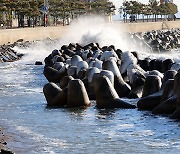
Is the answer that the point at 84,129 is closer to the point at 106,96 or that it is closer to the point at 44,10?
the point at 106,96

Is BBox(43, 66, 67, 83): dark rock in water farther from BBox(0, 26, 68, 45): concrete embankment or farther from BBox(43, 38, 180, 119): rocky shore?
BBox(0, 26, 68, 45): concrete embankment

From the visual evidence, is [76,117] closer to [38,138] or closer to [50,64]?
[38,138]

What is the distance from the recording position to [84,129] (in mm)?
14656

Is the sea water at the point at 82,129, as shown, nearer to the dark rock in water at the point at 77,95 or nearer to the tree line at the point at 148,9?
the dark rock in water at the point at 77,95

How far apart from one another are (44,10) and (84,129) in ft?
180

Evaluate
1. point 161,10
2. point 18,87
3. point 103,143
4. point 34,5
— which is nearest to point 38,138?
point 103,143

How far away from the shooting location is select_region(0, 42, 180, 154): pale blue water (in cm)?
1270

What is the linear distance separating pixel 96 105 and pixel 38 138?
4384 millimetres

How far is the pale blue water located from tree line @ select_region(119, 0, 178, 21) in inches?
3385

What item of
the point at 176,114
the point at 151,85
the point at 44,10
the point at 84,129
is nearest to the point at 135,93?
the point at 151,85

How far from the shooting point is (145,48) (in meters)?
52.1

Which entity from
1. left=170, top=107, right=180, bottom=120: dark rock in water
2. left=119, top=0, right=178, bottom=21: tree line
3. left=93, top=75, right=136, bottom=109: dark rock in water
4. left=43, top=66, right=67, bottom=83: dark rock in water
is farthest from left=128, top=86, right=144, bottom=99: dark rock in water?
left=119, top=0, right=178, bottom=21: tree line

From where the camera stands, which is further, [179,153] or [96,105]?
[96,105]

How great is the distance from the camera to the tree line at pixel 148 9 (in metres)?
105
